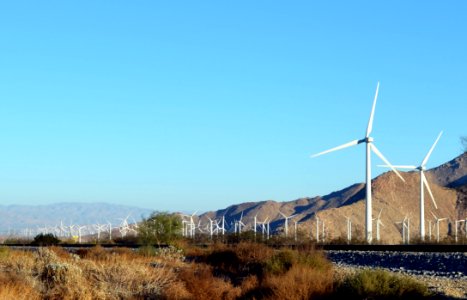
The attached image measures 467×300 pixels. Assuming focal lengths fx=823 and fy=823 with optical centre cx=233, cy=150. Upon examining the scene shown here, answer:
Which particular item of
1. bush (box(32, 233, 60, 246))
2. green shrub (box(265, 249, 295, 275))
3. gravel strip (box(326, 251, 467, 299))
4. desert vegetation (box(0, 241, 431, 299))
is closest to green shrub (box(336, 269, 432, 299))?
desert vegetation (box(0, 241, 431, 299))

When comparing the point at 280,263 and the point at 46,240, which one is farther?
the point at 46,240

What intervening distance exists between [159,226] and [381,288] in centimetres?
4762

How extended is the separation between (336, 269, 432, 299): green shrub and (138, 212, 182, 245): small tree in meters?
41.9

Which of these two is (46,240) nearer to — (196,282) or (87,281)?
(87,281)

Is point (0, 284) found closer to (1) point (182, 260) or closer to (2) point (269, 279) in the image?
(2) point (269, 279)

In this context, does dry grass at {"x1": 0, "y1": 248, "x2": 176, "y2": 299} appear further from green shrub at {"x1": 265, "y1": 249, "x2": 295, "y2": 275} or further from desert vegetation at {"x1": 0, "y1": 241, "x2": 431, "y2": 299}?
green shrub at {"x1": 265, "y1": 249, "x2": 295, "y2": 275}

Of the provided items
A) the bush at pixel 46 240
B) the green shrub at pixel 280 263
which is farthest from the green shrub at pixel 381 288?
the bush at pixel 46 240

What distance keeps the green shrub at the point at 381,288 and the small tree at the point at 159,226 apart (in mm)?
41919

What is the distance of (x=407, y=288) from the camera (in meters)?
21.9

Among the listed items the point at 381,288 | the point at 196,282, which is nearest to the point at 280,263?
the point at 196,282

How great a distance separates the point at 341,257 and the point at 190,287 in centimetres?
1453

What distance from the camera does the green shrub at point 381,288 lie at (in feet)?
70.4

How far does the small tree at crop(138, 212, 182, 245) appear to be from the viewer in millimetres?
65531

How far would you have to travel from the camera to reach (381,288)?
71.5ft
